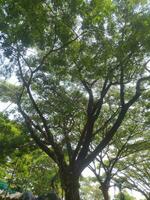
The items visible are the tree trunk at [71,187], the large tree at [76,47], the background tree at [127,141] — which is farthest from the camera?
the background tree at [127,141]

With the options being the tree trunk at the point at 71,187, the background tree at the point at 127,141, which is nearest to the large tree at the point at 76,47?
the tree trunk at the point at 71,187

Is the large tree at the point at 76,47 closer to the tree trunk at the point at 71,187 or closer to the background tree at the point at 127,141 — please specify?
the tree trunk at the point at 71,187

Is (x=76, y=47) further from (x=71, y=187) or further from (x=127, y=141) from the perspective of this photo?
(x=127, y=141)

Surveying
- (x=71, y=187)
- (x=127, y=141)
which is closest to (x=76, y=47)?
(x=71, y=187)

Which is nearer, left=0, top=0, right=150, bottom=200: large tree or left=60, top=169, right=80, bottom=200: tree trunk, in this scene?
left=0, top=0, right=150, bottom=200: large tree

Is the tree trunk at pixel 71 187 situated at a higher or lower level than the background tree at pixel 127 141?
lower

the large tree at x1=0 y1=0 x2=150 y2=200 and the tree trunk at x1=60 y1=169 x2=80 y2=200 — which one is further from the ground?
the large tree at x1=0 y1=0 x2=150 y2=200

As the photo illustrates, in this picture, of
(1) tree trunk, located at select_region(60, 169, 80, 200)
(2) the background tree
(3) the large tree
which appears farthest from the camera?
(2) the background tree

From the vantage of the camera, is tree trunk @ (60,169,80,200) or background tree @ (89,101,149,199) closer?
tree trunk @ (60,169,80,200)

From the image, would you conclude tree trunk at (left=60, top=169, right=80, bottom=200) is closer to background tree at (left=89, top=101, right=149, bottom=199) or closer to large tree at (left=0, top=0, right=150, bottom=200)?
large tree at (left=0, top=0, right=150, bottom=200)

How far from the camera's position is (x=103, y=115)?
68.3 ft

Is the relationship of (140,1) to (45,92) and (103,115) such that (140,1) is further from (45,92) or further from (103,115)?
(103,115)

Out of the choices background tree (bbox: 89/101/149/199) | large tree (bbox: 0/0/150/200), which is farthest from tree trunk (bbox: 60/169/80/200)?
background tree (bbox: 89/101/149/199)

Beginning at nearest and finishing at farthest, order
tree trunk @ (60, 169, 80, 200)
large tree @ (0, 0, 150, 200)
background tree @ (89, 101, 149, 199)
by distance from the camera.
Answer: large tree @ (0, 0, 150, 200) → tree trunk @ (60, 169, 80, 200) → background tree @ (89, 101, 149, 199)
